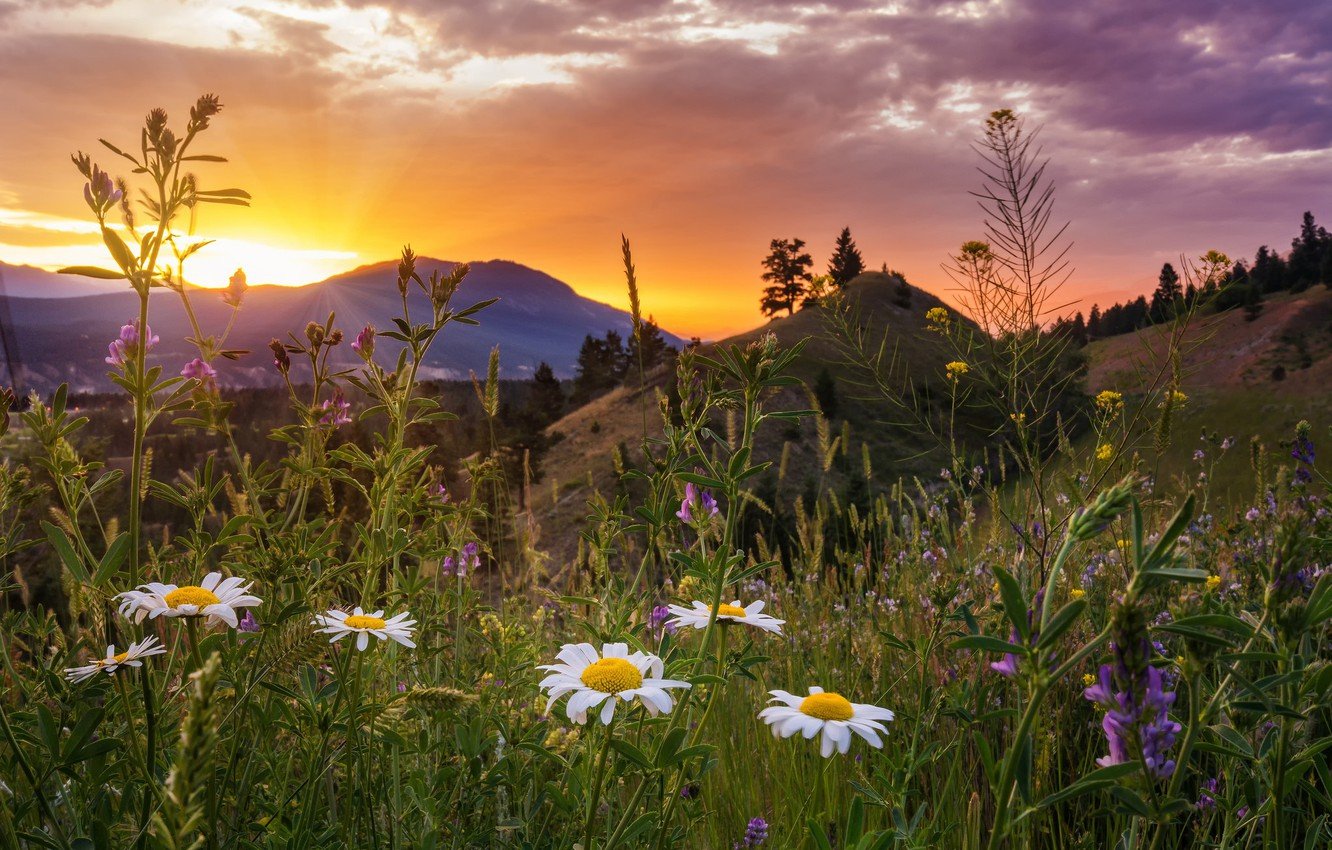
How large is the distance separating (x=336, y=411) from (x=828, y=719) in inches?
78.4

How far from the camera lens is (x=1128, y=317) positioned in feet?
276

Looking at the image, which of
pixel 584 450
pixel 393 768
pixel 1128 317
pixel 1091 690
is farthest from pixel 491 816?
pixel 1128 317

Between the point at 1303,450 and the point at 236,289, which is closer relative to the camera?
the point at 236,289

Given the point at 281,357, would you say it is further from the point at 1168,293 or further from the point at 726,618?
the point at 1168,293

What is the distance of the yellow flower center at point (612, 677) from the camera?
1369 millimetres

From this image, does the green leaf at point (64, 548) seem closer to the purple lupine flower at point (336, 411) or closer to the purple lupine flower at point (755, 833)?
the purple lupine flower at point (336, 411)

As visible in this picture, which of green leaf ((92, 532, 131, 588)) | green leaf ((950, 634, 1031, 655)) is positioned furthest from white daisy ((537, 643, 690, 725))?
green leaf ((92, 532, 131, 588))

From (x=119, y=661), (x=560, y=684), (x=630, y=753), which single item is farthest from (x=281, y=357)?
(x=630, y=753)

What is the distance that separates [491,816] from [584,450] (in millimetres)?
39463

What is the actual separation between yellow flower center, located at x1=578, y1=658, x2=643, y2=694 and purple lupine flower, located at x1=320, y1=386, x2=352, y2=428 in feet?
4.86

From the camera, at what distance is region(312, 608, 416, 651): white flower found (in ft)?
5.44

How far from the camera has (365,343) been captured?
244 cm

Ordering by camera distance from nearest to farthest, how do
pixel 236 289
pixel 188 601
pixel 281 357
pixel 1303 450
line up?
pixel 188 601, pixel 281 357, pixel 236 289, pixel 1303 450

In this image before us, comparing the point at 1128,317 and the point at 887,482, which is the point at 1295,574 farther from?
the point at 1128,317
